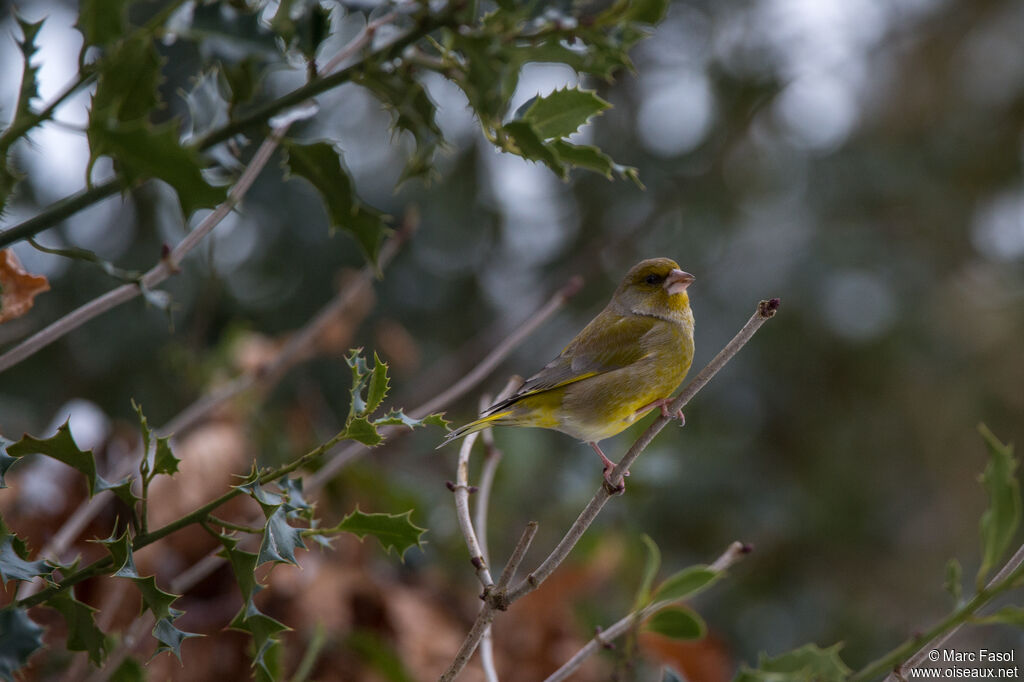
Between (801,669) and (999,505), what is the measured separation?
0.56 metres

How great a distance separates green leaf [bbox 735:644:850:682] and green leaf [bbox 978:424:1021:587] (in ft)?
1.23

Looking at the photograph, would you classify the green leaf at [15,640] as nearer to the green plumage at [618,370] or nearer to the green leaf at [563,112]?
the green leaf at [563,112]

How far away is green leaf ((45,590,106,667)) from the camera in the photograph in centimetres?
154

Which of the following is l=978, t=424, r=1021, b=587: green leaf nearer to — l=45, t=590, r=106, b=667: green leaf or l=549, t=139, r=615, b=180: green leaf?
l=549, t=139, r=615, b=180: green leaf

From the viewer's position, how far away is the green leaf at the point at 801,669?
1.58m

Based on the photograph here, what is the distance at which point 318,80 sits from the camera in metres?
1.51

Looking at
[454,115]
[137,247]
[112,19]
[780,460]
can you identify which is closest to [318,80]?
[112,19]

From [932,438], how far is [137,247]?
197 inches

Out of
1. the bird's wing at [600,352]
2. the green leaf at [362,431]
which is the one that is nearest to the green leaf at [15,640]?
the green leaf at [362,431]

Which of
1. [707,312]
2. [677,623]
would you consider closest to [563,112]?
[677,623]

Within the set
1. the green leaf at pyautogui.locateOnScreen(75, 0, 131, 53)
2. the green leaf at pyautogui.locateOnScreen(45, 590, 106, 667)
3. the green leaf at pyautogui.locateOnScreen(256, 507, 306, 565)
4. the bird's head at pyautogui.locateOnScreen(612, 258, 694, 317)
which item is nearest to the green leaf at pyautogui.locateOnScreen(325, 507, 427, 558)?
the green leaf at pyautogui.locateOnScreen(256, 507, 306, 565)

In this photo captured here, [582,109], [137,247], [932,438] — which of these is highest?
[582,109]

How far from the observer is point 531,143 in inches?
59.6

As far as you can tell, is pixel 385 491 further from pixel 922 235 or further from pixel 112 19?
pixel 922 235
